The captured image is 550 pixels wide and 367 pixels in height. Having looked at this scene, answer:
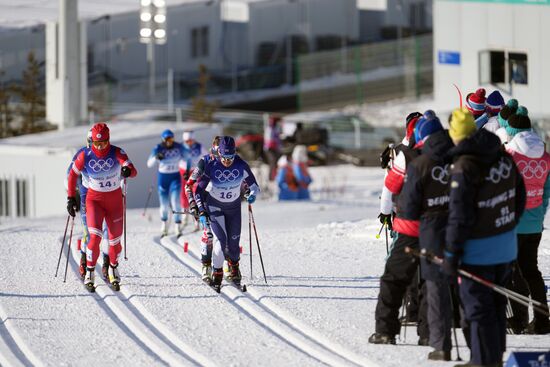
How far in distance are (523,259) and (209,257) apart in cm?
408

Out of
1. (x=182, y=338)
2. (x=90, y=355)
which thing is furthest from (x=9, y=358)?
(x=182, y=338)

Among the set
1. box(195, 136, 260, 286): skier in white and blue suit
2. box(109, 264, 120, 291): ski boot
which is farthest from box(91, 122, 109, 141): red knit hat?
box(109, 264, 120, 291): ski boot

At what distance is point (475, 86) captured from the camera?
34.4m

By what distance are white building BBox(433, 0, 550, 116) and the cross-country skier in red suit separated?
18.4 m

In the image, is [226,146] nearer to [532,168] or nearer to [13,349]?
[13,349]

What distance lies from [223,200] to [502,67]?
20.6 meters

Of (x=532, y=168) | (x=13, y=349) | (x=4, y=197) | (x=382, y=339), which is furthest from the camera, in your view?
(x=4, y=197)

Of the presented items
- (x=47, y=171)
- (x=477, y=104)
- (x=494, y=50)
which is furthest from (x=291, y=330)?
(x=494, y=50)

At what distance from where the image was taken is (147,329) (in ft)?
40.3

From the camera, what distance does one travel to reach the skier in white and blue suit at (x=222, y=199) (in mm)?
14188

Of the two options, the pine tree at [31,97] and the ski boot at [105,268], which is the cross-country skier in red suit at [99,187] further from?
the pine tree at [31,97]

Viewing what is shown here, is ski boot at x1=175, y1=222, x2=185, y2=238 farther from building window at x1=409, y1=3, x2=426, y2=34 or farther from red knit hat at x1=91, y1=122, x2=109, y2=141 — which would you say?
building window at x1=409, y1=3, x2=426, y2=34

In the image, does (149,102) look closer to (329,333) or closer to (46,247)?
(46,247)

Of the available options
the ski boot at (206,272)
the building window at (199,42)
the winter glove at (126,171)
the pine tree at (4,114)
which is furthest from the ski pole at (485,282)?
the building window at (199,42)
